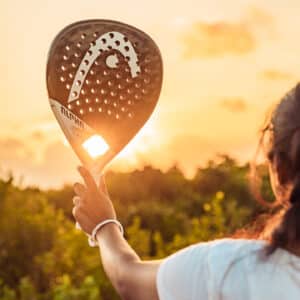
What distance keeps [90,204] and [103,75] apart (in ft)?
0.69

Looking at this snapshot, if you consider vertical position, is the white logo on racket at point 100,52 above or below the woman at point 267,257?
above

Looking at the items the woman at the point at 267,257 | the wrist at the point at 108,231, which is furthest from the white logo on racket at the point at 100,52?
the woman at the point at 267,257

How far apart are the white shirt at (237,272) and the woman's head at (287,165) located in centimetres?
2

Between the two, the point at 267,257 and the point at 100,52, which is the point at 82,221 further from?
the point at 267,257

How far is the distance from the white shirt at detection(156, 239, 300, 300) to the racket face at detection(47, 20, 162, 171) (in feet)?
1.19

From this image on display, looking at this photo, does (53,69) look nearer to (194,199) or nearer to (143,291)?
(143,291)

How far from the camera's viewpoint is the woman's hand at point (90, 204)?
5.76 ft

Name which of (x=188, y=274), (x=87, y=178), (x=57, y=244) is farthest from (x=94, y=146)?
(x=57, y=244)

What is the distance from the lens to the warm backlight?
1795mm

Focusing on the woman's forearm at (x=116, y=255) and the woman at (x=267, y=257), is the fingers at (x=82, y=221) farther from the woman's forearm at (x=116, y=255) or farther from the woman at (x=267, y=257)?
the woman at (x=267, y=257)

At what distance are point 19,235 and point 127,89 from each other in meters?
4.40

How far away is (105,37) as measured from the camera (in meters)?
1.83

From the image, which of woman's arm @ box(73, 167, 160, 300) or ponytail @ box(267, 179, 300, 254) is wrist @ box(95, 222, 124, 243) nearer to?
woman's arm @ box(73, 167, 160, 300)

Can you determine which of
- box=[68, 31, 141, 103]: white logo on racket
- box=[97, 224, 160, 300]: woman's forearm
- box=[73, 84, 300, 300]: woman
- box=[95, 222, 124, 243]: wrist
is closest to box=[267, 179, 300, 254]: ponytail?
box=[73, 84, 300, 300]: woman
